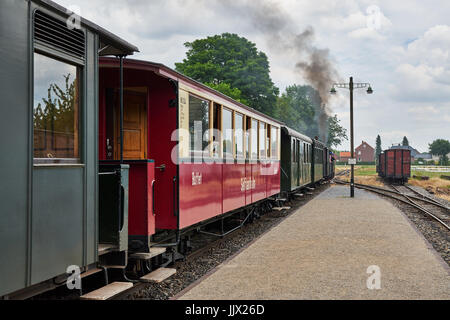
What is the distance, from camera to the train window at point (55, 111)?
12.1 ft

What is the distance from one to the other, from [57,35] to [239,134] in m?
5.92

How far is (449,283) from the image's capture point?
5.95m

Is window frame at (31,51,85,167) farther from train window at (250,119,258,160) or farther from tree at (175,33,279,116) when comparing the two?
tree at (175,33,279,116)

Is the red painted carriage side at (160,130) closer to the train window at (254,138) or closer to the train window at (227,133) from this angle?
the train window at (227,133)

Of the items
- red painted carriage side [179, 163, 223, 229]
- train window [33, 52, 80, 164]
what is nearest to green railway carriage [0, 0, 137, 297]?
train window [33, 52, 80, 164]

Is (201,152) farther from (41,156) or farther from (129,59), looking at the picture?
(41,156)

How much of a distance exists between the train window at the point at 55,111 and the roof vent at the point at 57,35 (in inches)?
5.0

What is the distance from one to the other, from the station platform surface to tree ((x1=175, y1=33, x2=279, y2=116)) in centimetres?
2947

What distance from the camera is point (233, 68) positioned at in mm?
40000

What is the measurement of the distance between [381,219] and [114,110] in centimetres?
927

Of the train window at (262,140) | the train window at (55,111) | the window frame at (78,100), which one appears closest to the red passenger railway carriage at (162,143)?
the window frame at (78,100)

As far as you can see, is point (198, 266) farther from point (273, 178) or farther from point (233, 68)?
point (233, 68)

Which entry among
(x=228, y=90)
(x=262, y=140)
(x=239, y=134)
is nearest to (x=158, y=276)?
(x=239, y=134)
